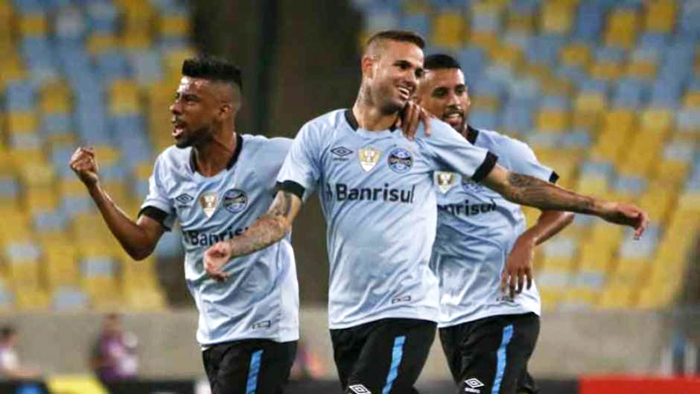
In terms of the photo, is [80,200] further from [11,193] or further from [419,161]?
[419,161]

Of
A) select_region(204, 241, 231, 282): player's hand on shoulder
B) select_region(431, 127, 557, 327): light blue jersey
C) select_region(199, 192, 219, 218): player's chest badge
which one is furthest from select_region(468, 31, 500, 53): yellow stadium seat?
select_region(204, 241, 231, 282): player's hand on shoulder

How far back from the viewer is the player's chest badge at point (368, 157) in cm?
696

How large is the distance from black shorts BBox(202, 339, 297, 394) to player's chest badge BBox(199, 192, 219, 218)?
1.84ft

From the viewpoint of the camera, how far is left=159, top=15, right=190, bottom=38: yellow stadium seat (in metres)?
18.1

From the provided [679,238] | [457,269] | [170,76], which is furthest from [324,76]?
[457,269]

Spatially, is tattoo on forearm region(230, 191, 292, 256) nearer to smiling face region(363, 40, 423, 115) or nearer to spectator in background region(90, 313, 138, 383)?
smiling face region(363, 40, 423, 115)

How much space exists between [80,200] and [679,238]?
5651 mm

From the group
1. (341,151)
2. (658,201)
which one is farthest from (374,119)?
(658,201)

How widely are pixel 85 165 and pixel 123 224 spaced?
1.46 feet

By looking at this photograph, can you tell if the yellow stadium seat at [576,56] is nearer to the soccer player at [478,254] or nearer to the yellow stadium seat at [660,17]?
the yellow stadium seat at [660,17]

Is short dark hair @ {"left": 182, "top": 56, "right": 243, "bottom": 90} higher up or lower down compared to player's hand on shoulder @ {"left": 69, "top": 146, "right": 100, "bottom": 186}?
higher up

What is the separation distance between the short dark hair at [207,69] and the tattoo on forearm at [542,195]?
132cm

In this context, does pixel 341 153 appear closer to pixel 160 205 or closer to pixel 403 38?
pixel 403 38

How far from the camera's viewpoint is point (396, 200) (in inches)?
274
